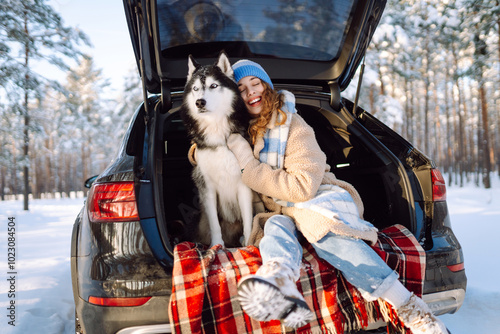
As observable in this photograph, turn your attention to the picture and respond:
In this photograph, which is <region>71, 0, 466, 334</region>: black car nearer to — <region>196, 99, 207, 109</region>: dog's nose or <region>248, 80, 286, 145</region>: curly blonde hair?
<region>196, 99, 207, 109</region>: dog's nose

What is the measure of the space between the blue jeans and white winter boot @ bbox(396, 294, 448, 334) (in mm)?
129

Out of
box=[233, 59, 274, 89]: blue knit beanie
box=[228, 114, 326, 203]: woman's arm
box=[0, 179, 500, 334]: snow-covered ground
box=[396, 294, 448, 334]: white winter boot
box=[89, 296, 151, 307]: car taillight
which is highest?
box=[233, 59, 274, 89]: blue knit beanie

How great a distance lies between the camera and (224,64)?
2.25 m

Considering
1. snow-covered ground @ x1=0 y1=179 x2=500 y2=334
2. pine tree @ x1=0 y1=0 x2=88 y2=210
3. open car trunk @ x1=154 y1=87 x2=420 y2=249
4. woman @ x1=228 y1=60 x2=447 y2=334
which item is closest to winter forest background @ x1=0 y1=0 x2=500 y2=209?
pine tree @ x1=0 y1=0 x2=88 y2=210

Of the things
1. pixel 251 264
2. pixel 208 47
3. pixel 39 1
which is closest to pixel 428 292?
pixel 251 264

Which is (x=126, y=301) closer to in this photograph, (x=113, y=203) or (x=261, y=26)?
(x=113, y=203)

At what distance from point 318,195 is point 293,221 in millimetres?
216

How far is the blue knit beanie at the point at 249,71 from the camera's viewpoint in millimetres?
2234

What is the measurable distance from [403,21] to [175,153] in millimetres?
16247

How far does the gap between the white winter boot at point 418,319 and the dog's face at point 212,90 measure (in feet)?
5.14

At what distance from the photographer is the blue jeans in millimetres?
1529

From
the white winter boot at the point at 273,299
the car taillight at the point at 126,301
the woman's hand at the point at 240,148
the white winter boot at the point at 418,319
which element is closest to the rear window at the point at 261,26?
the woman's hand at the point at 240,148

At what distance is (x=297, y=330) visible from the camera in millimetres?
1480

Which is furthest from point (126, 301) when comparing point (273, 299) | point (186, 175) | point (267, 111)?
point (186, 175)
